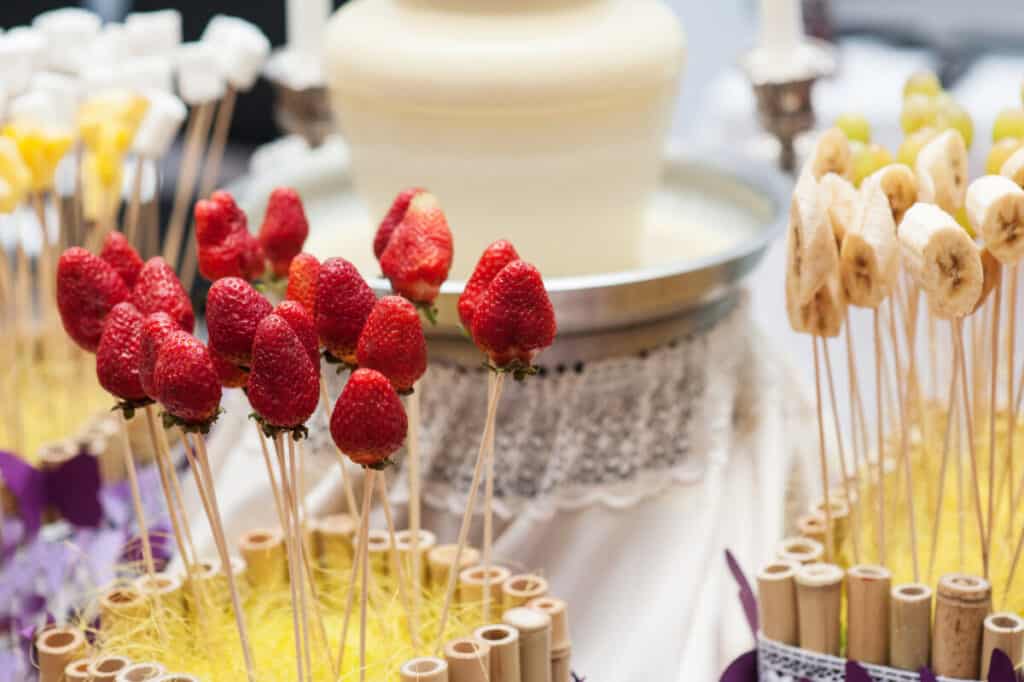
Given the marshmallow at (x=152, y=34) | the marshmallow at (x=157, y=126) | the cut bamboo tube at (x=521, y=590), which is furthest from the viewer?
the marshmallow at (x=152, y=34)

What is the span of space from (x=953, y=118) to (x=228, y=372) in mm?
519

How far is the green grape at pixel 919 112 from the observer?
37.9 inches

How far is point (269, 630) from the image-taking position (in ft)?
2.96

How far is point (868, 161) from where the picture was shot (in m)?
0.93

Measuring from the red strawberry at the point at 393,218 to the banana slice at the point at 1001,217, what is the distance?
0.33 meters

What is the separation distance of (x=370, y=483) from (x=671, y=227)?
2.08 ft

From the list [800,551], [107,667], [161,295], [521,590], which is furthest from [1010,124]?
[107,667]

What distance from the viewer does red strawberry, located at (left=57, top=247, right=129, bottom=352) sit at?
78cm

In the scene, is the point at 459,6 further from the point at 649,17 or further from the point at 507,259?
the point at 507,259

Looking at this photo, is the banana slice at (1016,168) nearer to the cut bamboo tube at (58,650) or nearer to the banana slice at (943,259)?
the banana slice at (943,259)

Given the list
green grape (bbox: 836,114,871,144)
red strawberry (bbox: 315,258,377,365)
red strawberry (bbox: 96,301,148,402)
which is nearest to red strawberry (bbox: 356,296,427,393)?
red strawberry (bbox: 315,258,377,365)

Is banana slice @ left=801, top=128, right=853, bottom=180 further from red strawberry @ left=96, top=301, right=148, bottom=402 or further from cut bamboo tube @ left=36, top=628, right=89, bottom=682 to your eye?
cut bamboo tube @ left=36, top=628, right=89, bottom=682

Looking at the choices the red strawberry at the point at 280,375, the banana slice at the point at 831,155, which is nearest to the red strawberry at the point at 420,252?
the red strawberry at the point at 280,375

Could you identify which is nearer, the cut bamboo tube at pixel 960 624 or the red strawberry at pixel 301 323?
the red strawberry at pixel 301 323
